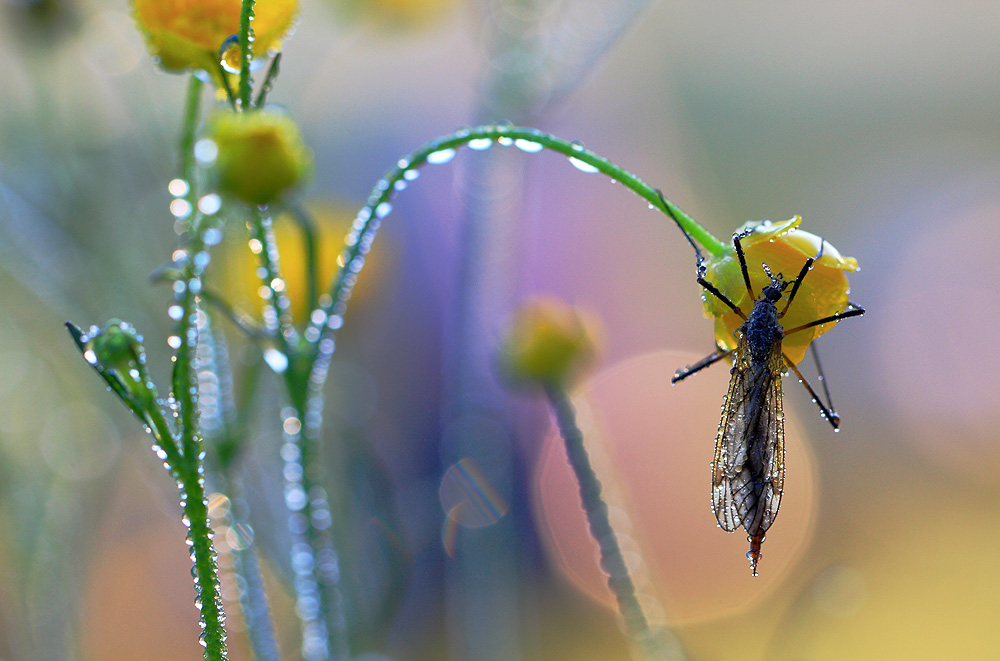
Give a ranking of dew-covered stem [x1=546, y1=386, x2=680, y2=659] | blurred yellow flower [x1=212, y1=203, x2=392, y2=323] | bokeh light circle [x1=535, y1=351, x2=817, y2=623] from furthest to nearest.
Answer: bokeh light circle [x1=535, y1=351, x2=817, y2=623]
blurred yellow flower [x1=212, y1=203, x2=392, y2=323]
dew-covered stem [x1=546, y1=386, x2=680, y2=659]

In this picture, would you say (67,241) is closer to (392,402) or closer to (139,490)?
(139,490)

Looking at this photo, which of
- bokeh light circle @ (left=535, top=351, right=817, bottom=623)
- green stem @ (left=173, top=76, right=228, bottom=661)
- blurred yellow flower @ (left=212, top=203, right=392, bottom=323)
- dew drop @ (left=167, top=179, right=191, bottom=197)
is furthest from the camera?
bokeh light circle @ (left=535, top=351, right=817, bottom=623)

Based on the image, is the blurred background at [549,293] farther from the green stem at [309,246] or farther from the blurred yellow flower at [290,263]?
the green stem at [309,246]

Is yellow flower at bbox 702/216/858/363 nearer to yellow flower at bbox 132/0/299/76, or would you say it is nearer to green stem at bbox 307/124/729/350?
Answer: green stem at bbox 307/124/729/350

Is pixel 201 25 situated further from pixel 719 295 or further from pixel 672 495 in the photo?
pixel 672 495

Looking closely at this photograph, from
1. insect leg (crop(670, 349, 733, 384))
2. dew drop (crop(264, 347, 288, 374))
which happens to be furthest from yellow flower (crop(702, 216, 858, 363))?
dew drop (crop(264, 347, 288, 374))

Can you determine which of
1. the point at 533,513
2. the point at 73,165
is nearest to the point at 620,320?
the point at 533,513
